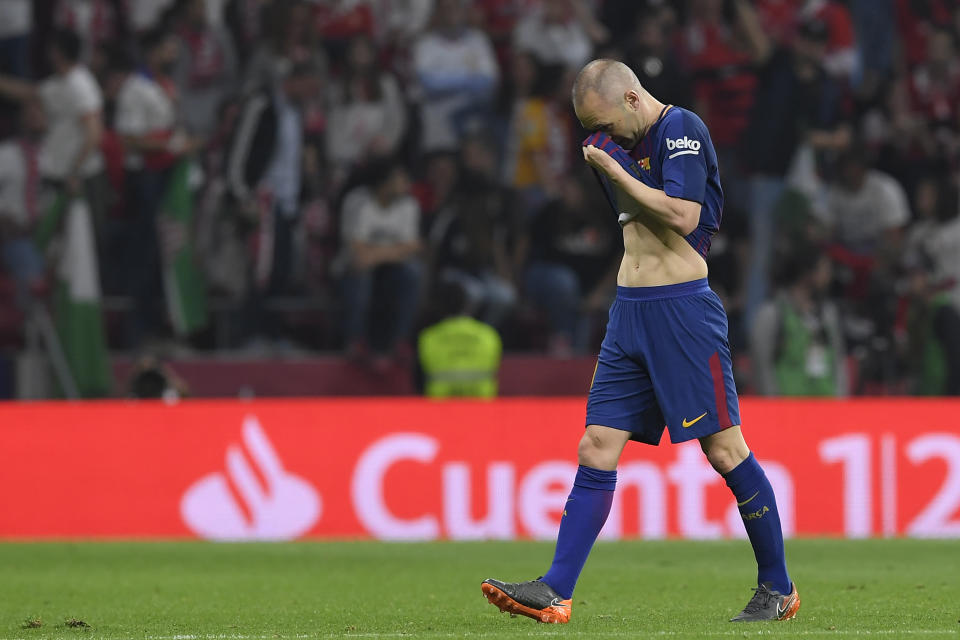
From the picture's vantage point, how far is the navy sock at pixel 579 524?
5613 mm

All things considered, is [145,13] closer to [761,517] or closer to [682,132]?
[682,132]

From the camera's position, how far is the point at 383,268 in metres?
13.9

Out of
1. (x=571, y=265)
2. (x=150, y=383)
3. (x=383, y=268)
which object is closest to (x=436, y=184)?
(x=383, y=268)

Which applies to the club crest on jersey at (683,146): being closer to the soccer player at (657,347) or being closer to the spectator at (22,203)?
the soccer player at (657,347)

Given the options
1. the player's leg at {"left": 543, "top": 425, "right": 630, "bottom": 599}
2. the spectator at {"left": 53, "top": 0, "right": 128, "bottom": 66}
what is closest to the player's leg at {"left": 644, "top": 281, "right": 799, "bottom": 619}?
the player's leg at {"left": 543, "top": 425, "right": 630, "bottom": 599}

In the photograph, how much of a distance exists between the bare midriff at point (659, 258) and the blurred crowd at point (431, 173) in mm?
7676

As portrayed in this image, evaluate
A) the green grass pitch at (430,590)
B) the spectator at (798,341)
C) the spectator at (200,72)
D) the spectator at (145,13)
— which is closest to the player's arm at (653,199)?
the green grass pitch at (430,590)

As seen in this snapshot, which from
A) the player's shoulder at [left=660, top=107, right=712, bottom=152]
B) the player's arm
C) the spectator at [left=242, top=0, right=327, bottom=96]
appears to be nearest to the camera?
the player's arm

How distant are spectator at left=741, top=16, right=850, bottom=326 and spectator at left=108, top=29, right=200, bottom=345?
5184mm

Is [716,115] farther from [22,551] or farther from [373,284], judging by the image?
[22,551]

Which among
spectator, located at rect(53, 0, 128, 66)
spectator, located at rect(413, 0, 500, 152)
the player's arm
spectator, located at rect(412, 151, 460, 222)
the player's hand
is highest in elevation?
spectator, located at rect(53, 0, 128, 66)

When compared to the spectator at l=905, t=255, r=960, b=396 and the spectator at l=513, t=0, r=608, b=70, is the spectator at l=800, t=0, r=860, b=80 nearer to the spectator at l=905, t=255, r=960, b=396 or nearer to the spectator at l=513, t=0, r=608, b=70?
the spectator at l=513, t=0, r=608, b=70

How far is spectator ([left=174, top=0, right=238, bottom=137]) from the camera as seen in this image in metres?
14.8

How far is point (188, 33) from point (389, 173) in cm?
248
